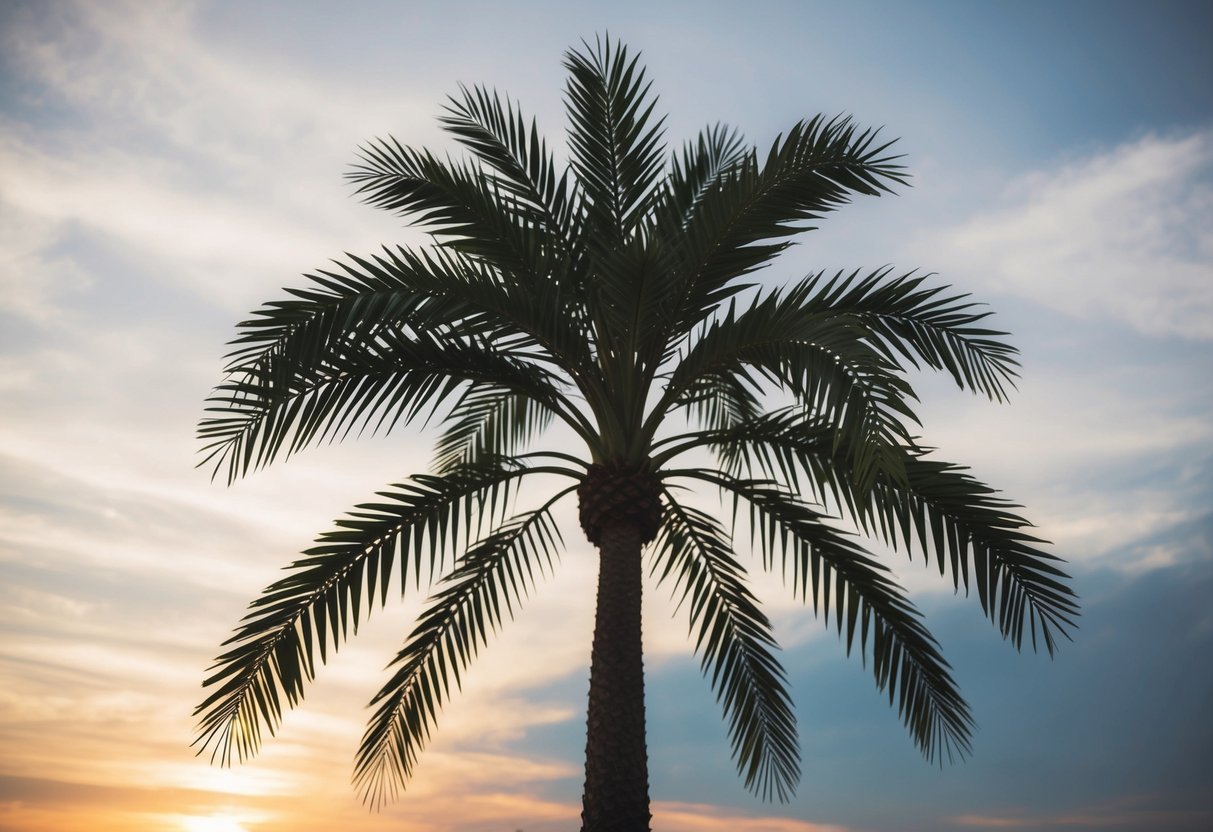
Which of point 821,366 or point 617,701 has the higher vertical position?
point 821,366

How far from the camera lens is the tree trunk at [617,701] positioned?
6527 millimetres

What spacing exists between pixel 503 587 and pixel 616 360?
2061 mm

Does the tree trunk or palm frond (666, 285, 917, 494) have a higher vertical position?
palm frond (666, 285, 917, 494)

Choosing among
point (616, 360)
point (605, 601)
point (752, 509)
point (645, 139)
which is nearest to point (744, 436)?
point (752, 509)

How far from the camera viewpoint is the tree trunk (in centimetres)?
653

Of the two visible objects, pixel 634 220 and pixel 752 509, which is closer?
pixel 752 509

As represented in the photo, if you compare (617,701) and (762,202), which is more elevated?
(762,202)

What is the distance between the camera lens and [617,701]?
670cm

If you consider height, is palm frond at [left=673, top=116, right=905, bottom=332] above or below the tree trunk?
above

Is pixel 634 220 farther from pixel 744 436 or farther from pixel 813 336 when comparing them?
pixel 813 336

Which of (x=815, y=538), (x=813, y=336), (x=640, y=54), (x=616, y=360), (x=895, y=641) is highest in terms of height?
(x=640, y=54)

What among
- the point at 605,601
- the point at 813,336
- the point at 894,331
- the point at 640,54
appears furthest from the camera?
the point at 640,54

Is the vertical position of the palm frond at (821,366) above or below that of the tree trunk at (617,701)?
above

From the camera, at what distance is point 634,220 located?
8.23m
